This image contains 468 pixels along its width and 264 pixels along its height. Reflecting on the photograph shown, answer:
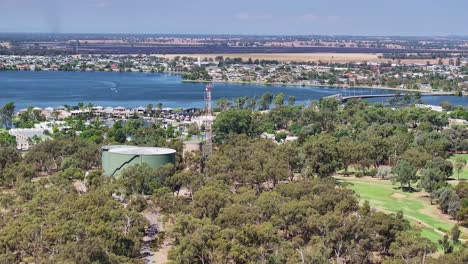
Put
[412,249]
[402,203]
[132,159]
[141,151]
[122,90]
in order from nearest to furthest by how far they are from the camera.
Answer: [412,249] → [402,203] → [132,159] → [141,151] → [122,90]

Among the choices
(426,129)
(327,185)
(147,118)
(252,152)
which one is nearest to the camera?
(327,185)

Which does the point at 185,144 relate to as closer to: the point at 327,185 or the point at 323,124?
the point at 327,185

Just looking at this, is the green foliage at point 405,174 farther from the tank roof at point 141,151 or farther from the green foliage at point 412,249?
the green foliage at point 412,249

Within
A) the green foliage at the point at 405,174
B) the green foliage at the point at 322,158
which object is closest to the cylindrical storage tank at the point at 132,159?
the green foliage at the point at 322,158

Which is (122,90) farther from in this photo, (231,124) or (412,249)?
(412,249)

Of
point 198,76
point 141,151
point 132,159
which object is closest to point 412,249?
point 132,159

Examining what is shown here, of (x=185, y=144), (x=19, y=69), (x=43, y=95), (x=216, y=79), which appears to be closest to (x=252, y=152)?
(x=185, y=144)

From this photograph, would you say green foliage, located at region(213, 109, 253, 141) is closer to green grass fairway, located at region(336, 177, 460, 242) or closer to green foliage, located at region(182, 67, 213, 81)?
green grass fairway, located at region(336, 177, 460, 242)
